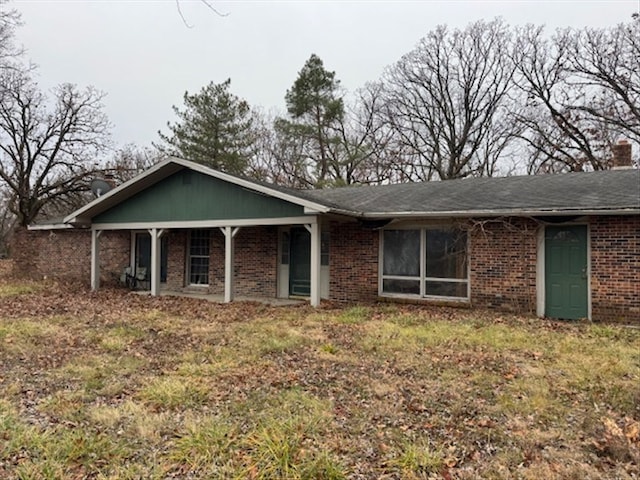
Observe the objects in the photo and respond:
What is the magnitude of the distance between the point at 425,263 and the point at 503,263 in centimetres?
173

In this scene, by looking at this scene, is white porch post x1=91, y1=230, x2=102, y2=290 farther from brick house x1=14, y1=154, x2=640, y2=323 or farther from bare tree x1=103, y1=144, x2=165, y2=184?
bare tree x1=103, y1=144, x2=165, y2=184

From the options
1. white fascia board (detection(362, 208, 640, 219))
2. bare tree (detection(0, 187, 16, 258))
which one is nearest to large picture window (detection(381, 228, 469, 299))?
white fascia board (detection(362, 208, 640, 219))

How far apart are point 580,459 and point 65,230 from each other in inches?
673

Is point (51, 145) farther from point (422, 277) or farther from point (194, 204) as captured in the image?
point (422, 277)

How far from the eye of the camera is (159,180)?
12.3m

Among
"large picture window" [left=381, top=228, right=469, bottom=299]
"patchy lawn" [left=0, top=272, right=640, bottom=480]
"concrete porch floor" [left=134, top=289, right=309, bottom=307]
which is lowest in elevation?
"patchy lawn" [left=0, top=272, right=640, bottom=480]

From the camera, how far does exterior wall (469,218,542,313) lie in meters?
9.36

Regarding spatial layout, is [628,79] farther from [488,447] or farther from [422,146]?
[488,447]

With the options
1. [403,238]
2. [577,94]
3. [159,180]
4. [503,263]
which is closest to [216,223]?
[159,180]

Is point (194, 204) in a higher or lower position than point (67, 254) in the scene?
higher

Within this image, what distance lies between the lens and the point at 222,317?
919 centimetres

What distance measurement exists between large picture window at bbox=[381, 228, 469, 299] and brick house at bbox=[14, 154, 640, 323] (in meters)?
0.02

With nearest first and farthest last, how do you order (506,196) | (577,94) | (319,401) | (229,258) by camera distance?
(319,401) < (506,196) < (229,258) < (577,94)

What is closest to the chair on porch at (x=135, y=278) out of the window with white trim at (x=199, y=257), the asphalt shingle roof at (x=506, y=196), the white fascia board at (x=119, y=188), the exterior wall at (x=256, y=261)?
the window with white trim at (x=199, y=257)
